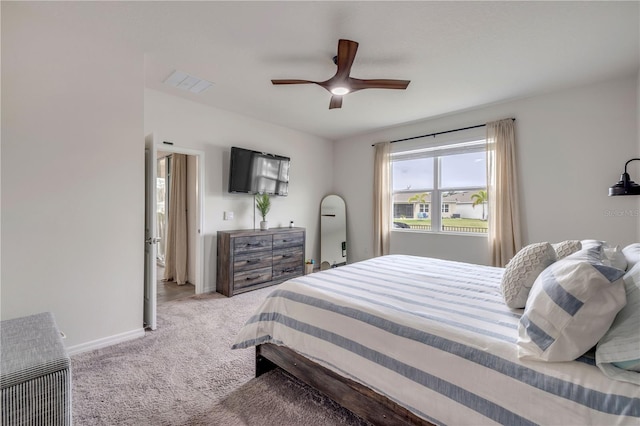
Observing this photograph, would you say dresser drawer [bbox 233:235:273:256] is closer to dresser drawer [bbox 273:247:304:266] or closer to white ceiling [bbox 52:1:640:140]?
dresser drawer [bbox 273:247:304:266]

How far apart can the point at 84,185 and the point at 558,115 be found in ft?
16.6

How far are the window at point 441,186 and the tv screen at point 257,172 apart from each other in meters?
2.01

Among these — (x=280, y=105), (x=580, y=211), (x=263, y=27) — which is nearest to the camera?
(x=263, y=27)

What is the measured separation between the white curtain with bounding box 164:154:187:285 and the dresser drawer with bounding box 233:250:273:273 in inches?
46.5

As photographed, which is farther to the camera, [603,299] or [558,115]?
[558,115]

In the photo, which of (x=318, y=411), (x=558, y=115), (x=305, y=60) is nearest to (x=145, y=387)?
(x=318, y=411)

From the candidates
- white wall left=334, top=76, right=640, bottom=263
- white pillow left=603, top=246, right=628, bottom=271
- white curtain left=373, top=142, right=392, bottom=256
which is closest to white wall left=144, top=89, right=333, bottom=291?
white curtain left=373, top=142, right=392, bottom=256

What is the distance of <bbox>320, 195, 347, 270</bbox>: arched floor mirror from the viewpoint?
5.23 m

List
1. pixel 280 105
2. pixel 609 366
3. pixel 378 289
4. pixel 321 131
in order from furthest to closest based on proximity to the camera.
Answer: pixel 321 131 → pixel 280 105 → pixel 378 289 → pixel 609 366

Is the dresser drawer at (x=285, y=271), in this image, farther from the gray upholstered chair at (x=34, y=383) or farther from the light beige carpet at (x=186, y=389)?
the gray upholstered chair at (x=34, y=383)

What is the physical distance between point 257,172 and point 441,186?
2.97 metres

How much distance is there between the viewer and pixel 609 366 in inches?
34.1

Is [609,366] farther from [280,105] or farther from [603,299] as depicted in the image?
[280,105]

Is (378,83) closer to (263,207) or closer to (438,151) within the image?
(438,151)
